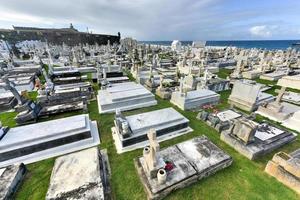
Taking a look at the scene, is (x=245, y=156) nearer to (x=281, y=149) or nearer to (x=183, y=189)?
(x=281, y=149)

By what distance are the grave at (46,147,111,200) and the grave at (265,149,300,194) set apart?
6.33 metres

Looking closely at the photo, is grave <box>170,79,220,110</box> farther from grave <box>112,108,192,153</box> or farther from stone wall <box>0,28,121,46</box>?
stone wall <box>0,28,121,46</box>

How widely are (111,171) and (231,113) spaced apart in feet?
27.7

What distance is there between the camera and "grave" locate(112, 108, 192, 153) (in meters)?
7.11

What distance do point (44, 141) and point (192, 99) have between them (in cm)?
938

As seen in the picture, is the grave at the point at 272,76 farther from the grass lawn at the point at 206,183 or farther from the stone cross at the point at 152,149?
the stone cross at the point at 152,149

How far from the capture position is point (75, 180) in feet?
16.1

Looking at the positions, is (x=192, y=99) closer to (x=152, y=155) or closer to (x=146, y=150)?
(x=146, y=150)

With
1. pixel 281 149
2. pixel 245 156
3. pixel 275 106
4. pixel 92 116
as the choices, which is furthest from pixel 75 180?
pixel 275 106

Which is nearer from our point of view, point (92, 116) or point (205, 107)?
point (92, 116)

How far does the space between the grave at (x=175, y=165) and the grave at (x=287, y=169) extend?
1577mm

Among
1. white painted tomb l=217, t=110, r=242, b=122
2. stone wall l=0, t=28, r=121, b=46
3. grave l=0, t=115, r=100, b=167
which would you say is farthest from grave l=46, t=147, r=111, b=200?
stone wall l=0, t=28, r=121, b=46

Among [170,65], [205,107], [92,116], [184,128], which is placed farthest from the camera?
[170,65]

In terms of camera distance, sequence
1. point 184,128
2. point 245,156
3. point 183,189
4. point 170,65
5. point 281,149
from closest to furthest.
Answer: point 183,189
point 245,156
point 281,149
point 184,128
point 170,65
